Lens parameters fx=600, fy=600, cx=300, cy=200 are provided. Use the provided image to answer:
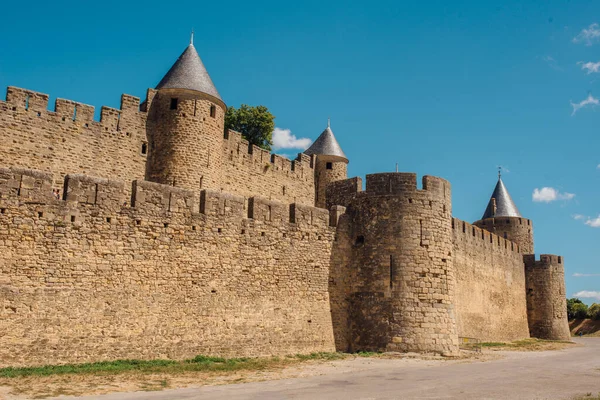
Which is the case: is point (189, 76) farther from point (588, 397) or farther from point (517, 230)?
point (517, 230)

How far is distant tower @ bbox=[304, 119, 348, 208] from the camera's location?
A: 105 ft

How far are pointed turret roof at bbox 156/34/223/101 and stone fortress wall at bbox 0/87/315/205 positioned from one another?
622 millimetres

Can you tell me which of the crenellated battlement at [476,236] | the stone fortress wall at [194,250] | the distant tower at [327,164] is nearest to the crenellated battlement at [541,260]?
the crenellated battlement at [476,236]

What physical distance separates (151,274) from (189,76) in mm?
11583

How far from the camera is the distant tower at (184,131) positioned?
23109 mm

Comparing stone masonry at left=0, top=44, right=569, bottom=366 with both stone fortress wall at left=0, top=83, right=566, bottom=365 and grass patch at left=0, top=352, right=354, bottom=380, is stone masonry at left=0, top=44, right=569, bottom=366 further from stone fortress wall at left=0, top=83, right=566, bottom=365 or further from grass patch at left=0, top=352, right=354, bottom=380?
grass patch at left=0, top=352, right=354, bottom=380

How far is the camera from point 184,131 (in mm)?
23328

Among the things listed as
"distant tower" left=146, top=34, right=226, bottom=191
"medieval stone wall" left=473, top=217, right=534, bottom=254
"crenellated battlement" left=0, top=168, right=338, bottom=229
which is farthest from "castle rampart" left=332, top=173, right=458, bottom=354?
"medieval stone wall" left=473, top=217, right=534, bottom=254

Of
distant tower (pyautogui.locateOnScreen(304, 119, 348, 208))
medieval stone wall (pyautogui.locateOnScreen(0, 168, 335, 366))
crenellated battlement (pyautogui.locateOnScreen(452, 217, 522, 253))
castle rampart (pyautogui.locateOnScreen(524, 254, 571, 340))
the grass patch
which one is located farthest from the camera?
castle rampart (pyautogui.locateOnScreen(524, 254, 571, 340))

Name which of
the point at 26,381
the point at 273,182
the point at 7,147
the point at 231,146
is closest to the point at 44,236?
the point at 26,381

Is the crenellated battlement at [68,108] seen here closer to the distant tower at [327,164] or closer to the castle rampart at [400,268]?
the castle rampart at [400,268]

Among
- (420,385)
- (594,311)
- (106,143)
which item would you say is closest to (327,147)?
(106,143)

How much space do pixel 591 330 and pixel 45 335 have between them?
49609 millimetres

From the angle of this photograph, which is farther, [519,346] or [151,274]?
[519,346]
